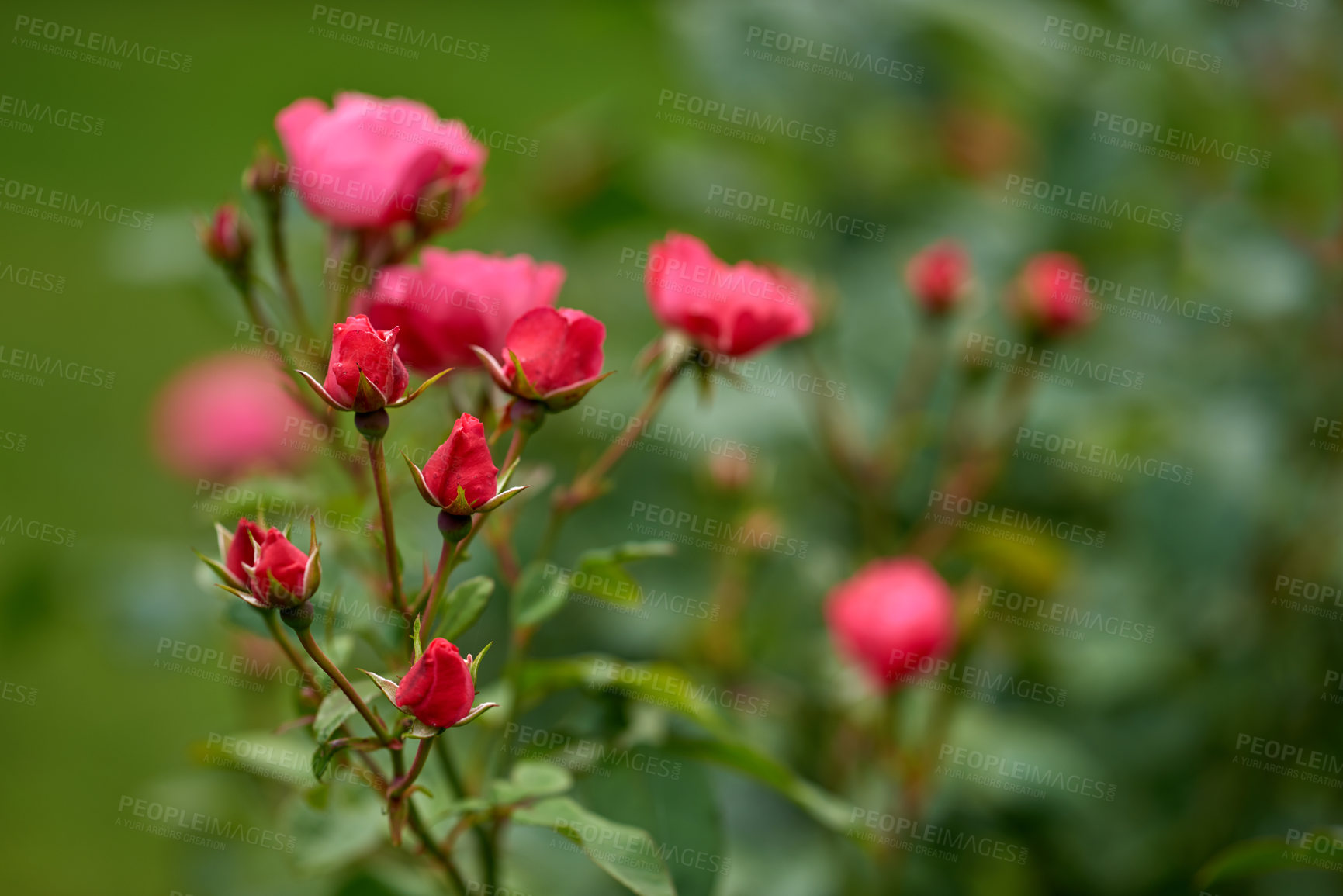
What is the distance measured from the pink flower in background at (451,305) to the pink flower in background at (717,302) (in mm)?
97

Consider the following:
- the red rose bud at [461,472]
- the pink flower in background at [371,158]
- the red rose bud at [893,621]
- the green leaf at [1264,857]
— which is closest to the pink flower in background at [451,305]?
the pink flower in background at [371,158]

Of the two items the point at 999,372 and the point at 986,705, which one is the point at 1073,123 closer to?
the point at 999,372

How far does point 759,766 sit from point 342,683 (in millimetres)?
354

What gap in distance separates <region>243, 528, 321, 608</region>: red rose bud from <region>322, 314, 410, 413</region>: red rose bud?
0.09 metres

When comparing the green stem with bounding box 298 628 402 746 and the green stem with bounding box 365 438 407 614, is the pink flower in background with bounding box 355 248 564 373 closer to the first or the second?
the green stem with bounding box 365 438 407 614

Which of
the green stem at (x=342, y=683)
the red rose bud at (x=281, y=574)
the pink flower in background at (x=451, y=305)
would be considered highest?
the pink flower in background at (x=451, y=305)

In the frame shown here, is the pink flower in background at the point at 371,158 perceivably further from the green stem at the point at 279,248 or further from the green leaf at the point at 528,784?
the green leaf at the point at 528,784

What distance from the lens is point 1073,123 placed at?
1824 mm

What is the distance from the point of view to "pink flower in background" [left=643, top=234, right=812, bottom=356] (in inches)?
33.4

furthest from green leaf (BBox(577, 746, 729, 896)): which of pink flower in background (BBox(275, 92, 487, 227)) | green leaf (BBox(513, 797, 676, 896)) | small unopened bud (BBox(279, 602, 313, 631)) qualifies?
pink flower in background (BBox(275, 92, 487, 227))

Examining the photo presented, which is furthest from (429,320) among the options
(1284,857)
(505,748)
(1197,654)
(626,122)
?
(626,122)

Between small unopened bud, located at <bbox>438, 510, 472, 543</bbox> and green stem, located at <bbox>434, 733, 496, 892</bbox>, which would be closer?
small unopened bud, located at <bbox>438, 510, 472, 543</bbox>

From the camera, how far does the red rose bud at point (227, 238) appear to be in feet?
2.91

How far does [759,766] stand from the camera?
90 cm
